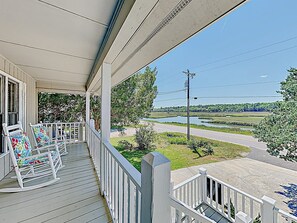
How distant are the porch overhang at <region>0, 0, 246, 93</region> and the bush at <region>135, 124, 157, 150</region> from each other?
6.93 metres

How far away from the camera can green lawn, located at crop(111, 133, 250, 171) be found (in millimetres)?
5592

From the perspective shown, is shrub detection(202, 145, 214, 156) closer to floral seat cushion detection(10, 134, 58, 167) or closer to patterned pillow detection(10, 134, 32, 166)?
floral seat cushion detection(10, 134, 58, 167)

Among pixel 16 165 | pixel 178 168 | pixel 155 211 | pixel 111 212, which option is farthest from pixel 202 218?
pixel 178 168

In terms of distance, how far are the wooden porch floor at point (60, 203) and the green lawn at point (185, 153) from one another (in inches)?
94.0

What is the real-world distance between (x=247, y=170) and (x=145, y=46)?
15.5ft

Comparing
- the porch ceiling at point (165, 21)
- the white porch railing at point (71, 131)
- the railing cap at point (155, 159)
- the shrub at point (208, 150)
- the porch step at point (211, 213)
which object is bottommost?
the porch step at point (211, 213)

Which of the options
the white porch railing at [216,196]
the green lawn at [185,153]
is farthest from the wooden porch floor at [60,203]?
the green lawn at [185,153]

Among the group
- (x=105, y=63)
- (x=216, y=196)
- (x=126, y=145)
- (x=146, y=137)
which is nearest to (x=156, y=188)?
(x=105, y=63)

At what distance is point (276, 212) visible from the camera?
2082 mm

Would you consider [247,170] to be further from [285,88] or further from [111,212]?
[111,212]

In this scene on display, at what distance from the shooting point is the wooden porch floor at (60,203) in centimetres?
177

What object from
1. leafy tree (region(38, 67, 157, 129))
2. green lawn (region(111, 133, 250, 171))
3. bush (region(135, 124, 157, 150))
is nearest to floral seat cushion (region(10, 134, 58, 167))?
green lawn (region(111, 133, 250, 171))

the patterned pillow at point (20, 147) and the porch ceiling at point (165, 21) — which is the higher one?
the porch ceiling at point (165, 21)

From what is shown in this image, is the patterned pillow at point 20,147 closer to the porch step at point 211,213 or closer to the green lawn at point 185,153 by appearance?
the green lawn at point 185,153
